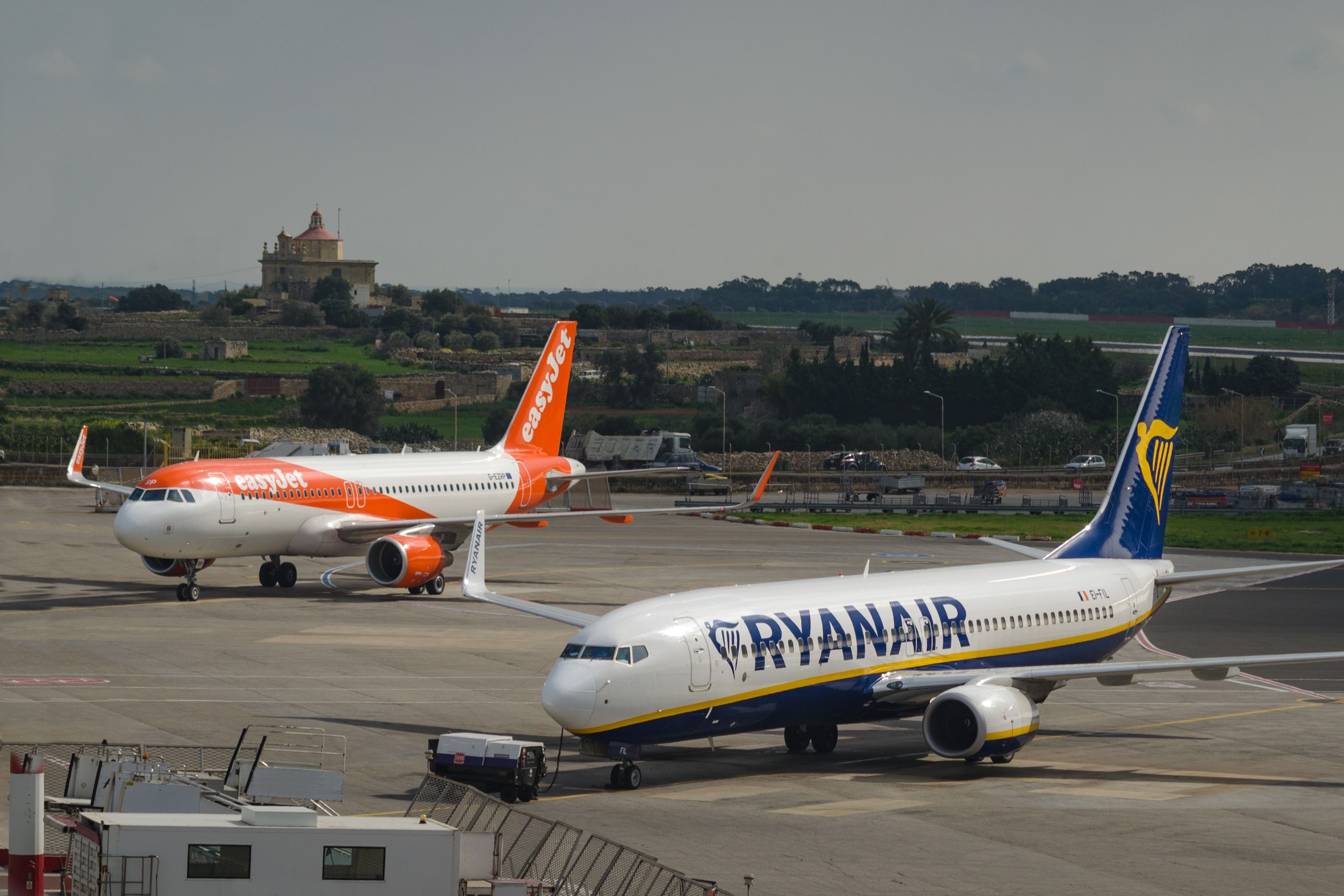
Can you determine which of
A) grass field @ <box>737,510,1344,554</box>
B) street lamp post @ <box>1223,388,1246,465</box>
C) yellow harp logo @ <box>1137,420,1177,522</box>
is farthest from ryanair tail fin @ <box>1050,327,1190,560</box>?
street lamp post @ <box>1223,388,1246,465</box>

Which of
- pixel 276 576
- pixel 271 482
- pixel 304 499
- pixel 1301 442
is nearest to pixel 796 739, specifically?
pixel 271 482

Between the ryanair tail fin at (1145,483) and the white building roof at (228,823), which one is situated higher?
the ryanair tail fin at (1145,483)

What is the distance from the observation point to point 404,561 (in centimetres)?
5991

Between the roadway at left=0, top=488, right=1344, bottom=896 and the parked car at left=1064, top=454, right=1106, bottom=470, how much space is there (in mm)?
78450

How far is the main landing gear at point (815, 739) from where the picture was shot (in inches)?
1389

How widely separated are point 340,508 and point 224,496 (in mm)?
5319

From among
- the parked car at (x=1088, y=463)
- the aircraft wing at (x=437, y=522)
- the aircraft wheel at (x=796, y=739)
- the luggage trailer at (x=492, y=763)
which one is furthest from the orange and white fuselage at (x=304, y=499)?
the parked car at (x=1088, y=463)

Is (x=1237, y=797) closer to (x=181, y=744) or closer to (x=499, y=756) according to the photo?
(x=499, y=756)

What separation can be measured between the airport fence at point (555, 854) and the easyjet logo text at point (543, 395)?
144 feet

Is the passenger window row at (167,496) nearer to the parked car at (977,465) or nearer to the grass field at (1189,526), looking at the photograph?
the grass field at (1189,526)

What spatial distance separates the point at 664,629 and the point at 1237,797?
11.7 m

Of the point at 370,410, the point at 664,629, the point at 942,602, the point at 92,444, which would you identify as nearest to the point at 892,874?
the point at 664,629

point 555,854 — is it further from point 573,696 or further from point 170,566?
point 170,566

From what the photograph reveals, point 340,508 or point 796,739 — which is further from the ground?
point 340,508
